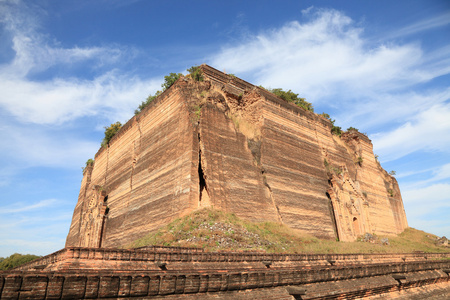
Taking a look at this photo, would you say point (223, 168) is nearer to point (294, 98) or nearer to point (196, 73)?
point (196, 73)

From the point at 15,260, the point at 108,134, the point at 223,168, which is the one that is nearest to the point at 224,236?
the point at 223,168

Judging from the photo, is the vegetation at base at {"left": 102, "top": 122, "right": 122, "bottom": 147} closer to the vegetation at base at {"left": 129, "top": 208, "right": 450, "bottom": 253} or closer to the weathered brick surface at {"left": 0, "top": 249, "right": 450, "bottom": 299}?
the vegetation at base at {"left": 129, "top": 208, "right": 450, "bottom": 253}


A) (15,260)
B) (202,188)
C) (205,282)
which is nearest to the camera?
(205,282)

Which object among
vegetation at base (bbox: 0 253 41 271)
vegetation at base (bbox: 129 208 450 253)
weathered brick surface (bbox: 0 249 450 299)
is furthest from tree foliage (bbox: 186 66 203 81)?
vegetation at base (bbox: 0 253 41 271)

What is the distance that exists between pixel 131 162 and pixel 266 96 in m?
10.3

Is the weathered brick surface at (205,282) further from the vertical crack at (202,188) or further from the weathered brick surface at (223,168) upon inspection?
the weathered brick surface at (223,168)

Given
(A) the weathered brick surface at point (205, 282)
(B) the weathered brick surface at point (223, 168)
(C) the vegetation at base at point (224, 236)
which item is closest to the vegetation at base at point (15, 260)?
(B) the weathered brick surface at point (223, 168)

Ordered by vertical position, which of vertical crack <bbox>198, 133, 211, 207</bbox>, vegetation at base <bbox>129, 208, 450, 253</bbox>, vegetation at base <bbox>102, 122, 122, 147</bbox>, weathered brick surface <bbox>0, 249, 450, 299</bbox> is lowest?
weathered brick surface <bbox>0, 249, 450, 299</bbox>

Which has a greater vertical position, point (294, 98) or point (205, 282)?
point (294, 98)

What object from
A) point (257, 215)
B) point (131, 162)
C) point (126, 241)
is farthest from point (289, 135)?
Answer: point (126, 241)

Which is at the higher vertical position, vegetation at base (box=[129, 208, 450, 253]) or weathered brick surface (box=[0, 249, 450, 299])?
vegetation at base (box=[129, 208, 450, 253])

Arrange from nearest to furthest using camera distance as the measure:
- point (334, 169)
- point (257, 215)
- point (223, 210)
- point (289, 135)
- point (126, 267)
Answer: point (126, 267) → point (223, 210) → point (257, 215) → point (289, 135) → point (334, 169)

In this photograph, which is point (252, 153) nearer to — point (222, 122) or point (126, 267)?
point (222, 122)

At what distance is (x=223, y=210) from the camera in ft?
51.6
